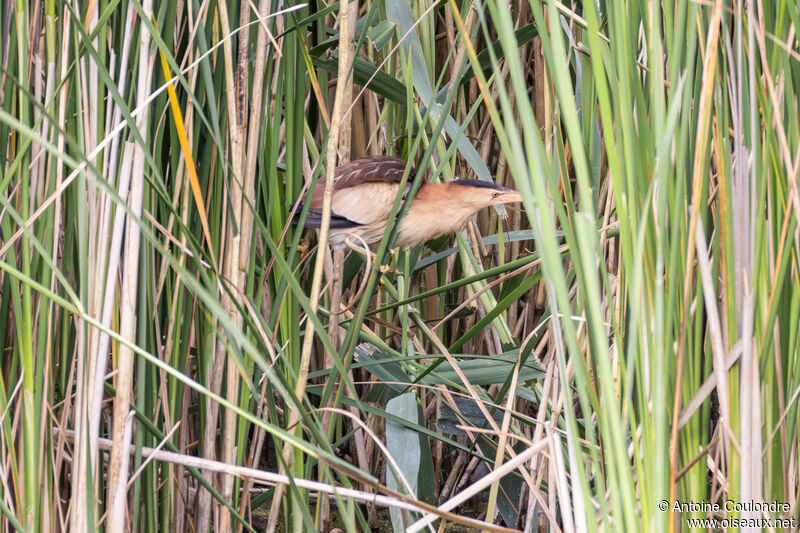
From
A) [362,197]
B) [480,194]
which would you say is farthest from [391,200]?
[480,194]

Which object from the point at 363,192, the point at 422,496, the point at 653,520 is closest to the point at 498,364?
the point at 422,496

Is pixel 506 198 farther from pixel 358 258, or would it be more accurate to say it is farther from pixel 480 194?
pixel 358 258

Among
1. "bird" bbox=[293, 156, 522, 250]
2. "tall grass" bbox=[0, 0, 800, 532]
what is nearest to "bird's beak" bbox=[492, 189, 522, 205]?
"bird" bbox=[293, 156, 522, 250]

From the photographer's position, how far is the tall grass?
497 mm

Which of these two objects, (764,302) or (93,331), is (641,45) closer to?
(764,302)

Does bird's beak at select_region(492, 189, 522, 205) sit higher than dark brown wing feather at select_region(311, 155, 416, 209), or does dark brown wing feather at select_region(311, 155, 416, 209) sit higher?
dark brown wing feather at select_region(311, 155, 416, 209)

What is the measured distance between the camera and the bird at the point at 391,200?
1.33 metres

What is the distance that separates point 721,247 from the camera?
1.96 feet

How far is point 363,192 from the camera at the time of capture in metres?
1.39

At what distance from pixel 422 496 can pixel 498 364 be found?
0.23 metres

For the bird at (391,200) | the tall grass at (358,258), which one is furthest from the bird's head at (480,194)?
the tall grass at (358,258)

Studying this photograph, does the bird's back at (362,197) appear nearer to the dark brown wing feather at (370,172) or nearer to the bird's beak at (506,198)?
the dark brown wing feather at (370,172)

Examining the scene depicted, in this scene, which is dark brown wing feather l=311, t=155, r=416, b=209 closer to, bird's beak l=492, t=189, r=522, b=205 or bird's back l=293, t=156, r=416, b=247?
bird's back l=293, t=156, r=416, b=247

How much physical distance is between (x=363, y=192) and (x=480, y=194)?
202 millimetres
